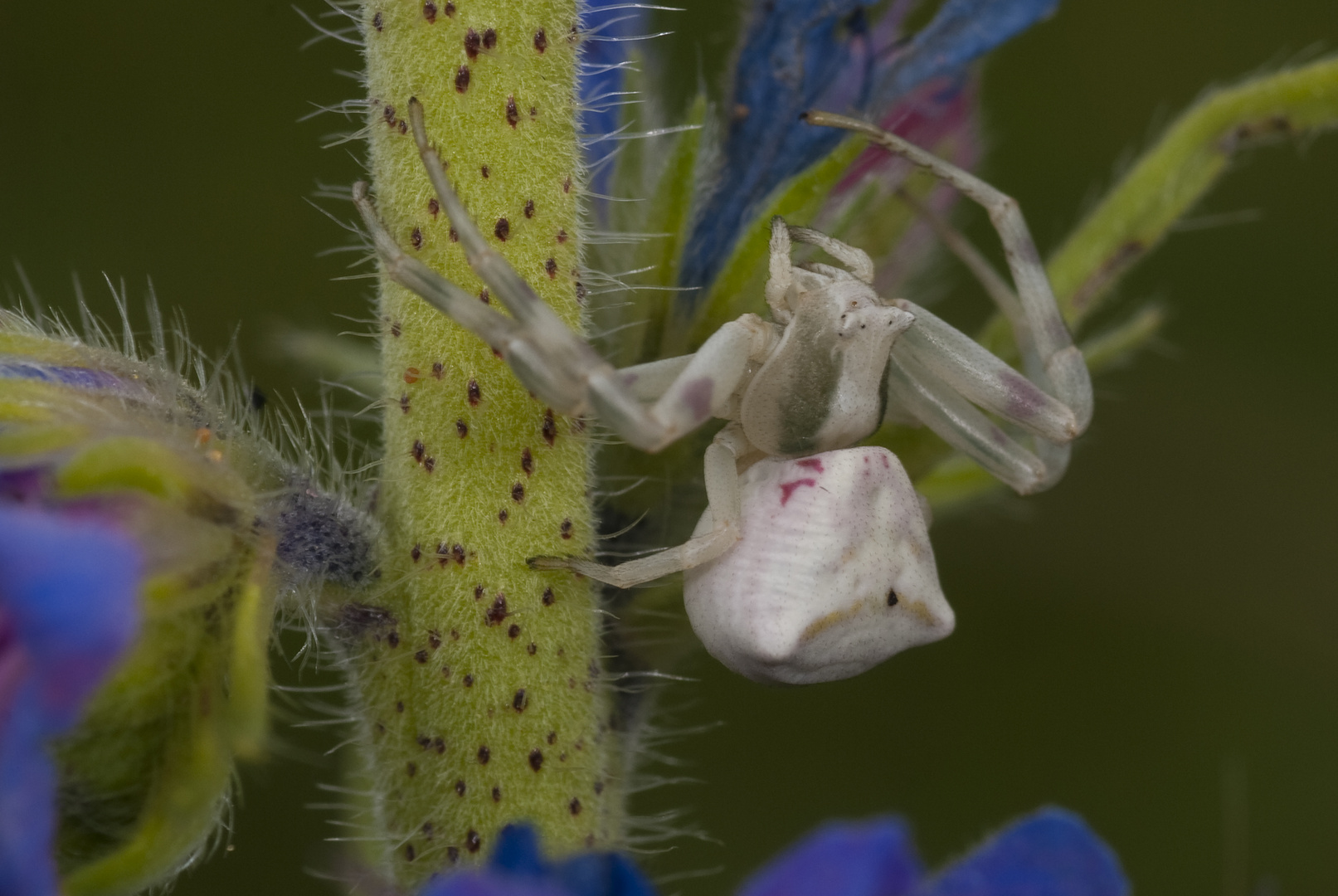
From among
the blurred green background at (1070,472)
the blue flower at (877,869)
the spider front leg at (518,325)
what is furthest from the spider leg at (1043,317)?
the blurred green background at (1070,472)

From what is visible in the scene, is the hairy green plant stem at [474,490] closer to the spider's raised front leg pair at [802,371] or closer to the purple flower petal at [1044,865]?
the spider's raised front leg pair at [802,371]

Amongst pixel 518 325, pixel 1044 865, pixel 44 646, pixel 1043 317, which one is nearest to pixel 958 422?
pixel 1043 317

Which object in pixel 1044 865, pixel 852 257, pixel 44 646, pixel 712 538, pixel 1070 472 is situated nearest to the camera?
pixel 44 646

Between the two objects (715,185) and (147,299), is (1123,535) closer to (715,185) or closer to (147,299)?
(715,185)

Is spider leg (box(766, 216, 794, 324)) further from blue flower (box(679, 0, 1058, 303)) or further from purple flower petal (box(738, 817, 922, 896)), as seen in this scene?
purple flower petal (box(738, 817, 922, 896))

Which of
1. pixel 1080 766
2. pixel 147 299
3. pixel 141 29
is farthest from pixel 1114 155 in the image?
pixel 147 299

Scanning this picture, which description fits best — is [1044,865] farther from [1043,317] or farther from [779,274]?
[1043,317]
